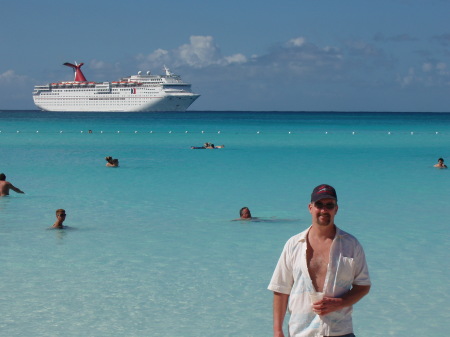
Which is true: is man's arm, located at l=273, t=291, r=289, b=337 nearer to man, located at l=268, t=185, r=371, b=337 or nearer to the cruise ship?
man, located at l=268, t=185, r=371, b=337

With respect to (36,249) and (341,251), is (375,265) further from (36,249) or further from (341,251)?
(341,251)

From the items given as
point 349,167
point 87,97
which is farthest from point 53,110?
point 349,167

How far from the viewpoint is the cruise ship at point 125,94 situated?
119625 millimetres

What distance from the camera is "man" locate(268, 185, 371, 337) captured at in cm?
374

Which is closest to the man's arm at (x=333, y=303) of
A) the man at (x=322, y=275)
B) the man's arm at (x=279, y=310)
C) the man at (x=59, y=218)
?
the man at (x=322, y=275)

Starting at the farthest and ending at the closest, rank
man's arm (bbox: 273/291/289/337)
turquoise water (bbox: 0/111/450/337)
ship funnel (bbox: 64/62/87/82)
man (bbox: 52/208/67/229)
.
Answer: ship funnel (bbox: 64/62/87/82) < man (bbox: 52/208/67/229) < turquoise water (bbox: 0/111/450/337) < man's arm (bbox: 273/291/289/337)

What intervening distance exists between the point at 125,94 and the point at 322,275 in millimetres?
118470

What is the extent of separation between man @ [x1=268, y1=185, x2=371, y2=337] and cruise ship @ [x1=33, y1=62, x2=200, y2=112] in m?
116

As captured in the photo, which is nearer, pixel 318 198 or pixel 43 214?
pixel 318 198

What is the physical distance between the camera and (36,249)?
1072 centimetres

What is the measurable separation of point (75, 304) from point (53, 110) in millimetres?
123576

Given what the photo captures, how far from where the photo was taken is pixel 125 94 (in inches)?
4727

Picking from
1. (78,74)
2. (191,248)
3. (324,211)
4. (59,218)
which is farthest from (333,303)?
(78,74)

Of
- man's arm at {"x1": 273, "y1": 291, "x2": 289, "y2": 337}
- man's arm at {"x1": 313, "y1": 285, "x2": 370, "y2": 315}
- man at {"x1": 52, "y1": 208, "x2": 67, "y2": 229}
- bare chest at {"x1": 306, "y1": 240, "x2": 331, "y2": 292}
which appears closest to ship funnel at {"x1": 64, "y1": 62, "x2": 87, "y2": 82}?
man at {"x1": 52, "y1": 208, "x2": 67, "y2": 229}
